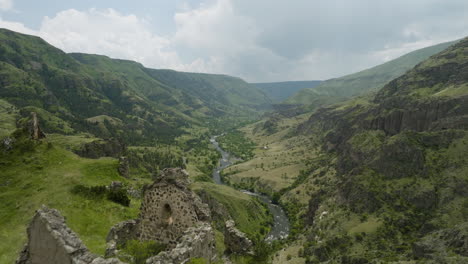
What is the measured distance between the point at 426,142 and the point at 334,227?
47.1 metres

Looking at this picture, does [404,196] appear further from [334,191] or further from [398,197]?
[334,191]

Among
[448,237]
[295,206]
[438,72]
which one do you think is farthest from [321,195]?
[438,72]

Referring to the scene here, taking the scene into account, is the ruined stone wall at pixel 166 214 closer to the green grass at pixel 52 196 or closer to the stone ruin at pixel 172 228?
the stone ruin at pixel 172 228

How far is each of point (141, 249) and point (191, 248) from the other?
Result: 478 cm

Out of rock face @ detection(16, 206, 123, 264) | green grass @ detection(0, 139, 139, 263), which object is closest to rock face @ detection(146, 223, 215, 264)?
rock face @ detection(16, 206, 123, 264)

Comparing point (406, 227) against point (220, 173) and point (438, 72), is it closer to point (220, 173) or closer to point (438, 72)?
point (220, 173)

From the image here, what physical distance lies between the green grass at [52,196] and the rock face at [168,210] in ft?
47.7

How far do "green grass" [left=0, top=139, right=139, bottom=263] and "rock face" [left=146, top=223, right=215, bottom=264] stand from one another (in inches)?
711

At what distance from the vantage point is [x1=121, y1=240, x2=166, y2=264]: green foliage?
17188 millimetres

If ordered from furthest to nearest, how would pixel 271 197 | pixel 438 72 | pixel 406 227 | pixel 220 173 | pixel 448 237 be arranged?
pixel 220 173 < pixel 438 72 < pixel 271 197 < pixel 406 227 < pixel 448 237

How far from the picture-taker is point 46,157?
52688mm

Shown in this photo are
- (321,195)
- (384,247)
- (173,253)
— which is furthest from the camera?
(321,195)

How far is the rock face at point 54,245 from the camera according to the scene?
33.3ft

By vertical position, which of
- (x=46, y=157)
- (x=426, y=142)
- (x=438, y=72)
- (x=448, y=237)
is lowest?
(x=448, y=237)
